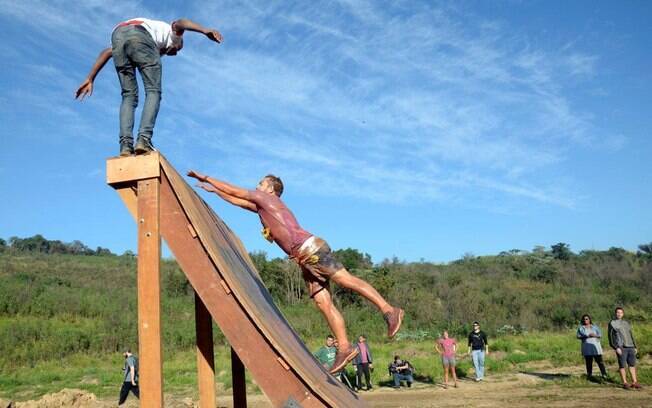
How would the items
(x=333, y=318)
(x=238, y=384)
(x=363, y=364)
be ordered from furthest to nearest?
(x=363, y=364), (x=238, y=384), (x=333, y=318)

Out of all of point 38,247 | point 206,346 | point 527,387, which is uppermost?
point 38,247

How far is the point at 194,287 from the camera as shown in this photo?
3055 mm

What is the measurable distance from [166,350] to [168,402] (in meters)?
11.5

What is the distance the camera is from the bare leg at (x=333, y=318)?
401 centimetres

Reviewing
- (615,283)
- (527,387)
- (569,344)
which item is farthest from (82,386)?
(615,283)

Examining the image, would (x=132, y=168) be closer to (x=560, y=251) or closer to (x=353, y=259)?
(x=353, y=259)

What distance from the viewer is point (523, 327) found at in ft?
88.3

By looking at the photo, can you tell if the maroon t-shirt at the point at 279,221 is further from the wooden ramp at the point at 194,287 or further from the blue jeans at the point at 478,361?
the blue jeans at the point at 478,361

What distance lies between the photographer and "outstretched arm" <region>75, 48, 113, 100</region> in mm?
4254

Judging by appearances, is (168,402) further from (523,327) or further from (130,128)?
(523,327)

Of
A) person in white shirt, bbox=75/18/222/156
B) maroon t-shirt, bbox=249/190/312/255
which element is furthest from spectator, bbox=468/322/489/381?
person in white shirt, bbox=75/18/222/156

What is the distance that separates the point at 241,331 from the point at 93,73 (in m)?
2.57

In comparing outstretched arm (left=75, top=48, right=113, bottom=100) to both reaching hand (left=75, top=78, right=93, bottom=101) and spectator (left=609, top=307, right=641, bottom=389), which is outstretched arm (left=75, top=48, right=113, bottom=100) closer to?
reaching hand (left=75, top=78, right=93, bottom=101)

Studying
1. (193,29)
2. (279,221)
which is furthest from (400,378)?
(193,29)
